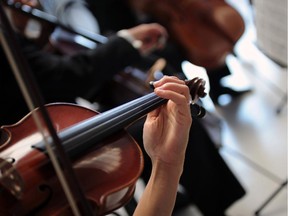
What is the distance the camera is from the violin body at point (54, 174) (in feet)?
2.10

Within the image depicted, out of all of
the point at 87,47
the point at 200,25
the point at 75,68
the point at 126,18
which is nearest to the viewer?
the point at 75,68

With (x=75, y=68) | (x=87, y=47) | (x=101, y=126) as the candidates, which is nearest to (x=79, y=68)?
(x=75, y=68)

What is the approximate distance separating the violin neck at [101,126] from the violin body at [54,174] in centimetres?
2

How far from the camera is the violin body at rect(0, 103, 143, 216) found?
642 millimetres

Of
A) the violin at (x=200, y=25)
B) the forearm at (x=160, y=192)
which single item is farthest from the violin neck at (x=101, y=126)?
the violin at (x=200, y=25)

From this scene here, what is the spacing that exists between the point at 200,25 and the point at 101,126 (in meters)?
0.97

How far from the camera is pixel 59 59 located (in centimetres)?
120

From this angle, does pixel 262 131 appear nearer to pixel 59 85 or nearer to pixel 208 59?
pixel 208 59

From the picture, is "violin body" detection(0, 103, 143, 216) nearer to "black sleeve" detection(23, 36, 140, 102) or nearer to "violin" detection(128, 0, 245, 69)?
"black sleeve" detection(23, 36, 140, 102)

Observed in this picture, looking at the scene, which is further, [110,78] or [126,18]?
[126,18]

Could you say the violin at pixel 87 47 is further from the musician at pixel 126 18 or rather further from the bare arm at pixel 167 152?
the bare arm at pixel 167 152

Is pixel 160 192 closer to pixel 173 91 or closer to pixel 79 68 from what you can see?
pixel 173 91

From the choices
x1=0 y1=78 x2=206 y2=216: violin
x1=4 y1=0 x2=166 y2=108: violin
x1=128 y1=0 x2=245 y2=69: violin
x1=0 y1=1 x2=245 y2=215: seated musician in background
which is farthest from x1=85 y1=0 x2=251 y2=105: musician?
x1=0 y1=78 x2=206 y2=216: violin

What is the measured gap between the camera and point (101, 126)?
694 mm
